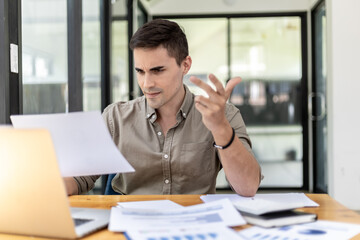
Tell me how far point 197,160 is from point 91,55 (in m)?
2.12

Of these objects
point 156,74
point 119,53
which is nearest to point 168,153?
point 156,74

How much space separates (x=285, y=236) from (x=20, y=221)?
1.83 feet

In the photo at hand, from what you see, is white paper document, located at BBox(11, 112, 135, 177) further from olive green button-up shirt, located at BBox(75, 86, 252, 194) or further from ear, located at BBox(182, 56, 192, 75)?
ear, located at BBox(182, 56, 192, 75)

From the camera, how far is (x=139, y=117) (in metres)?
1.70

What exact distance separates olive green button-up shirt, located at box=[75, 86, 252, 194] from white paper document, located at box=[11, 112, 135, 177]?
45 centimetres

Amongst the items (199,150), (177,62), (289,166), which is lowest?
(289,166)

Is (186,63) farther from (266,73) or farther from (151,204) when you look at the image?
(266,73)

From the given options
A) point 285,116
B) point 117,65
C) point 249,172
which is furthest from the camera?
point 285,116

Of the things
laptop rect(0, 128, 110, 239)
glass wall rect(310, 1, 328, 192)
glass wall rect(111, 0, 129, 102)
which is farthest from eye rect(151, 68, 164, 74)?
glass wall rect(310, 1, 328, 192)

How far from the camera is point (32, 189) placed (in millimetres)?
842

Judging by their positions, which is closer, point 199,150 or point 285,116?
point 199,150

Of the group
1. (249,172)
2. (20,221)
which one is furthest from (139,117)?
(20,221)

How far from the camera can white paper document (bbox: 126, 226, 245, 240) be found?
83 cm

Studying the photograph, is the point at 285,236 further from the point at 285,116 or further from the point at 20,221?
the point at 285,116
